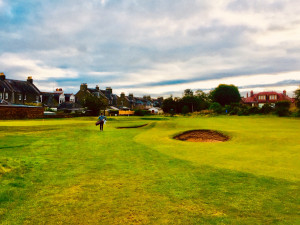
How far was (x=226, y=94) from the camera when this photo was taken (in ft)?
371

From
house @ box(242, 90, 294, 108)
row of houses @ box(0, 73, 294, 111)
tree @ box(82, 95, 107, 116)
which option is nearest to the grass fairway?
row of houses @ box(0, 73, 294, 111)

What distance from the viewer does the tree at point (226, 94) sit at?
11306cm

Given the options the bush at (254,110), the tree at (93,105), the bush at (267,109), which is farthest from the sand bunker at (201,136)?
the tree at (93,105)

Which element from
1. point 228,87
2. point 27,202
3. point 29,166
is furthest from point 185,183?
point 228,87

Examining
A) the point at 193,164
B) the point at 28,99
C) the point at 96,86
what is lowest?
the point at 193,164

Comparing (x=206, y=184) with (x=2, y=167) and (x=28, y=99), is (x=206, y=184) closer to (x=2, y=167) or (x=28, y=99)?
(x=2, y=167)

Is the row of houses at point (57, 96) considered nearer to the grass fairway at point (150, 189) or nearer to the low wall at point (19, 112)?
the low wall at point (19, 112)

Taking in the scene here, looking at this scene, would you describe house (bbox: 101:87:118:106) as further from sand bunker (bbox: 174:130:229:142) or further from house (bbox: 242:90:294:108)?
sand bunker (bbox: 174:130:229:142)

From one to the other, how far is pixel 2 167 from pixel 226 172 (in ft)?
32.6

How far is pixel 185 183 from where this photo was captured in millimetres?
8953

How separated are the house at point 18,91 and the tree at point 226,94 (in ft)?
264

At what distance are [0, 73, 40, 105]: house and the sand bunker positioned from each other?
71439mm

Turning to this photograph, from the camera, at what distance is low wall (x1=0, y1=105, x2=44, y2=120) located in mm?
50344

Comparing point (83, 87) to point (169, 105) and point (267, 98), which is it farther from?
point (267, 98)
